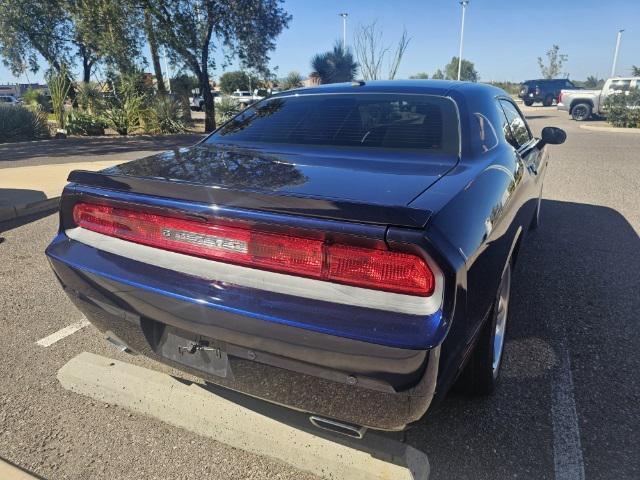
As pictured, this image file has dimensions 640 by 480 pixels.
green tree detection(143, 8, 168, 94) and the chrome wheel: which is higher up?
green tree detection(143, 8, 168, 94)

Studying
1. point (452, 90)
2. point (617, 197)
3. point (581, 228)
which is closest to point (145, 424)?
point (452, 90)

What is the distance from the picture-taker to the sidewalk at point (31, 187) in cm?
585

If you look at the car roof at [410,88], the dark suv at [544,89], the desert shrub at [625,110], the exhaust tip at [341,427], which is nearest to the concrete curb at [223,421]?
the exhaust tip at [341,427]

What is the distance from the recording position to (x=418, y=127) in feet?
Answer: 8.61

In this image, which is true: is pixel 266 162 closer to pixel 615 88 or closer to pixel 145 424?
pixel 145 424

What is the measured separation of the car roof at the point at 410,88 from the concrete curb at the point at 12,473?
2618 millimetres

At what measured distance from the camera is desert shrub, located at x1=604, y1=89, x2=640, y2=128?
1786 centimetres

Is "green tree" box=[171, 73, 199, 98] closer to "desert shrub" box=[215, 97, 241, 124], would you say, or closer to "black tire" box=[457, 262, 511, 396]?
"desert shrub" box=[215, 97, 241, 124]

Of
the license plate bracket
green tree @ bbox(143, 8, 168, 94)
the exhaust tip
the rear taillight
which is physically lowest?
the exhaust tip

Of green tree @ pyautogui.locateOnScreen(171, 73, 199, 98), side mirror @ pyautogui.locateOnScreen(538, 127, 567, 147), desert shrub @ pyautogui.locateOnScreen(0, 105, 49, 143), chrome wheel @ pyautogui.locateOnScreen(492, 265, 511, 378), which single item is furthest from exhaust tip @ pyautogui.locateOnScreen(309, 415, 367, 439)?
green tree @ pyautogui.locateOnScreen(171, 73, 199, 98)

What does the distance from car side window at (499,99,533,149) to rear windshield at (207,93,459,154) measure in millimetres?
781

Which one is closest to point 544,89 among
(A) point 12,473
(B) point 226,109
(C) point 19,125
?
(B) point 226,109

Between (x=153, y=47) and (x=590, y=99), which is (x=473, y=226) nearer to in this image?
(x=153, y=47)

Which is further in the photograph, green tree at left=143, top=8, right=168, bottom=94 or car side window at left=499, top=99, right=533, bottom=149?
green tree at left=143, top=8, right=168, bottom=94
